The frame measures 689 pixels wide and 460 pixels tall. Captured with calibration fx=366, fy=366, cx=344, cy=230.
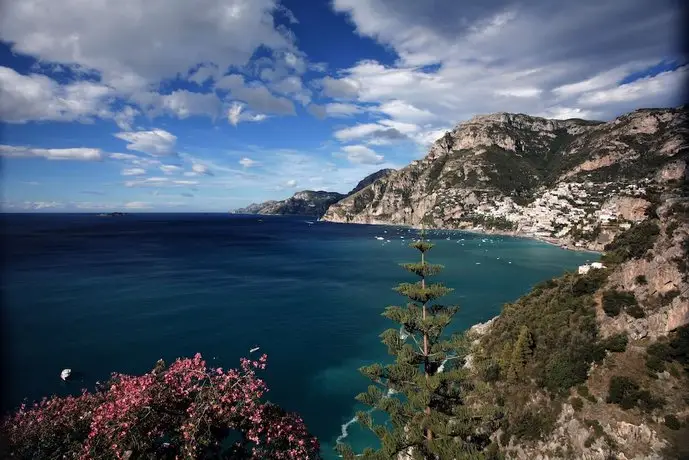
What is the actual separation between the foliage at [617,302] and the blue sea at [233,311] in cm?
1838

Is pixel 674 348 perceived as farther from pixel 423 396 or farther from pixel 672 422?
pixel 423 396

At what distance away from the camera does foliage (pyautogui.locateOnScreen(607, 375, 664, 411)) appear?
60.1 ft

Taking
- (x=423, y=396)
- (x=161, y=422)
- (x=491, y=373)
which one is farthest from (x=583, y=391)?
(x=161, y=422)

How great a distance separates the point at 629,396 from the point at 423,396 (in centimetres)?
1263

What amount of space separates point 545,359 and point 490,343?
653cm

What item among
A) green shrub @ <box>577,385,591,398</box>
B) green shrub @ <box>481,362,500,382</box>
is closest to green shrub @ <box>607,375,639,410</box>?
green shrub @ <box>577,385,591,398</box>

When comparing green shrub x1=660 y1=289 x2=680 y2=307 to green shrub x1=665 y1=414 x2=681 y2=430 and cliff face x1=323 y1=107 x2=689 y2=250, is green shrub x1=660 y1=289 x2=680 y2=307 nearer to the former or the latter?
green shrub x1=665 y1=414 x2=681 y2=430

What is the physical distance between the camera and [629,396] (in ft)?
62.2

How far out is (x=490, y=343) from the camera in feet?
99.6

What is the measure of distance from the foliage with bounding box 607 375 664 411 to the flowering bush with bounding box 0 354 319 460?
18.6 meters

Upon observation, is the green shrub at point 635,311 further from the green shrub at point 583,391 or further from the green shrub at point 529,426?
the green shrub at point 529,426

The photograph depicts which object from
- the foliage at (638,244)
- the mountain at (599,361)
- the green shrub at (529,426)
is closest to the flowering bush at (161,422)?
the mountain at (599,361)

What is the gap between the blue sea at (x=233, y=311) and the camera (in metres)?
30.5

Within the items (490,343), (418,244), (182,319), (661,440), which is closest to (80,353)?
(182,319)
